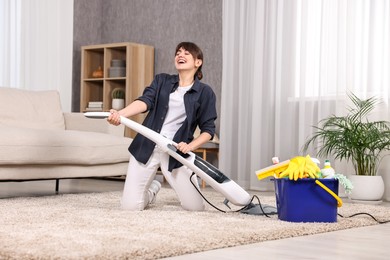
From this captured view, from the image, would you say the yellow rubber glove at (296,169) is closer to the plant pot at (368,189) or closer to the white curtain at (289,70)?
the plant pot at (368,189)

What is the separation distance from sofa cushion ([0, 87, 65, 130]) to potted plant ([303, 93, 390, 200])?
1.78 m

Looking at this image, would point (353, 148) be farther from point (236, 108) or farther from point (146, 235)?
point (146, 235)

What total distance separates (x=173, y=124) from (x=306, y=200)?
2.40 feet

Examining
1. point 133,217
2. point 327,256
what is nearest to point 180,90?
point 133,217

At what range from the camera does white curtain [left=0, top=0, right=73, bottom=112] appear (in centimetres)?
604

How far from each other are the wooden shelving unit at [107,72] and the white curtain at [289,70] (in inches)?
36.9

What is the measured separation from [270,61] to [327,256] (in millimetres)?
3207

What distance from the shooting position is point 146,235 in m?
2.28

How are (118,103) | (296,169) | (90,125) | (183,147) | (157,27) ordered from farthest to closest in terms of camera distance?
(157,27) < (118,103) < (90,125) < (183,147) < (296,169)

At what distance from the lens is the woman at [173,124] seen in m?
3.09

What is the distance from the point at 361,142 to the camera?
4.25m

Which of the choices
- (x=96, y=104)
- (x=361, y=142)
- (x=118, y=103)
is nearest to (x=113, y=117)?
(x=361, y=142)

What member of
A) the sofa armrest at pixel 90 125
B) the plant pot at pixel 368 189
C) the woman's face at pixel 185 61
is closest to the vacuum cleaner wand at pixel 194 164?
the woman's face at pixel 185 61

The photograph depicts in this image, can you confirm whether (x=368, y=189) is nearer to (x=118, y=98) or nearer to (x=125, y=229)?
(x=125, y=229)
